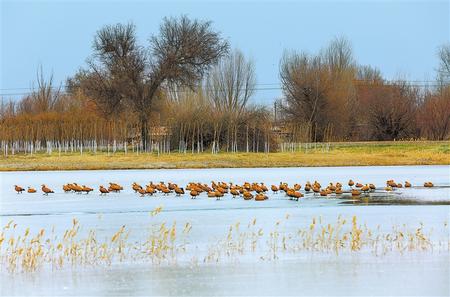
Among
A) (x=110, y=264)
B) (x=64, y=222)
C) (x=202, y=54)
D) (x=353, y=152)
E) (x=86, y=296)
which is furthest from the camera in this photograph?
(x=202, y=54)

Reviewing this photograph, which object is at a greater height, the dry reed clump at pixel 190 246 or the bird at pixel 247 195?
the bird at pixel 247 195

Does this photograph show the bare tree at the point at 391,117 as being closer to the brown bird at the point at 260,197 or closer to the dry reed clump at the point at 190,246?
the brown bird at the point at 260,197

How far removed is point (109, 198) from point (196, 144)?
23.7 meters

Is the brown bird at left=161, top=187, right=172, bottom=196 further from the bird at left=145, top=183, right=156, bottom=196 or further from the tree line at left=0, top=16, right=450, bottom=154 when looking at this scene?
the tree line at left=0, top=16, right=450, bottom=154

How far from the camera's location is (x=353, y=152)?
45469 millimetres

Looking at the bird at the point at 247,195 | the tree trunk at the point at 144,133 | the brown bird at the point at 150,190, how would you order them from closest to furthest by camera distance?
the bird at the point at 247,195 < the brown bird at the point at 150,190 < the tree trunk at the point at 144,133

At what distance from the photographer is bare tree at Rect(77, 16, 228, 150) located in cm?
5272

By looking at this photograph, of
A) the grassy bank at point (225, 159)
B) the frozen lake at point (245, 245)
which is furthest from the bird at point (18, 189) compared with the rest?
the grassy bank at point (225, 159)

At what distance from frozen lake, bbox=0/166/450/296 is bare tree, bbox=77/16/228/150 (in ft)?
85.4

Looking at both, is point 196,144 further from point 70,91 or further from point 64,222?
point 70,91

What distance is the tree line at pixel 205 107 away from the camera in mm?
47156

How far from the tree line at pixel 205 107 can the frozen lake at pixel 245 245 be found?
20365 mm

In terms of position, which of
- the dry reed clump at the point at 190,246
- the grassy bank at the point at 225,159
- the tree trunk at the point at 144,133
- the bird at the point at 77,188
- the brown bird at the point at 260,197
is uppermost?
the tree trunk at the point at 144,133

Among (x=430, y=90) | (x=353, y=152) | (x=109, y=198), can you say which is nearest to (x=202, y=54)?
(x=353, y=152)
